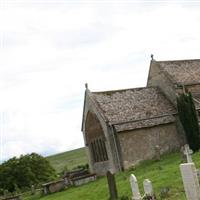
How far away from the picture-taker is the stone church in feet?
130

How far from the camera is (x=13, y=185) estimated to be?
53.0 metres

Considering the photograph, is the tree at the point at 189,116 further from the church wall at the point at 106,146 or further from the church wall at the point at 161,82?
the church wall at the point at 106,146

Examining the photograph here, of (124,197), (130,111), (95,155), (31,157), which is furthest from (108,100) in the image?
(124,197)

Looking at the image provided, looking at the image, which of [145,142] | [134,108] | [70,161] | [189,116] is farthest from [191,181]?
[70,161]

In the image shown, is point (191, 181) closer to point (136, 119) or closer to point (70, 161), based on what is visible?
point (136, 119)

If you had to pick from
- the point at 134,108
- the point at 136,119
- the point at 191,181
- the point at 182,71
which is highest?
the point at 182,71

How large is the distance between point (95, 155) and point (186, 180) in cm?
2958

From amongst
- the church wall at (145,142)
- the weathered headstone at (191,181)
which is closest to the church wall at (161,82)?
the church wall at (145,142)

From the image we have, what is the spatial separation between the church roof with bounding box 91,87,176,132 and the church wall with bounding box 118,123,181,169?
2.02 feet

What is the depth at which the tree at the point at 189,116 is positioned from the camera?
39.3 meters

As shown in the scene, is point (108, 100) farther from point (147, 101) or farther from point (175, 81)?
point (175, 81)

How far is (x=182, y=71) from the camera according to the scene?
1823 inches

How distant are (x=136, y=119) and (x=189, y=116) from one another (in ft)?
16.3

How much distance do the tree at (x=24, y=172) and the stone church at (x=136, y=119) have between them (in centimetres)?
1251
